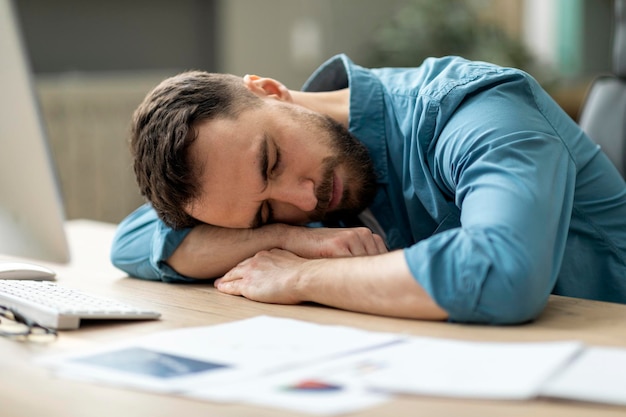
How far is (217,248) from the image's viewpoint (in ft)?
4.58

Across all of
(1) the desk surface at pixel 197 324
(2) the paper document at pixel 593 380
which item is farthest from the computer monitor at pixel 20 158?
(2) the paper document at pixel 593 380


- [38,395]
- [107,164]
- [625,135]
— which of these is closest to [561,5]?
[107,164]

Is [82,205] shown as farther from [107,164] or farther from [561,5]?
[561,5]

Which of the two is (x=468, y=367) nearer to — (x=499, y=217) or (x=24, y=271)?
(x=499, y=217)

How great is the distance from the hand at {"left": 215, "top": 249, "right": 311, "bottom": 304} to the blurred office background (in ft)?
6.13

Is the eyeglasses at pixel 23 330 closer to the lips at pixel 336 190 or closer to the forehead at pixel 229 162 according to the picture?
the forehead at pixel 229 162

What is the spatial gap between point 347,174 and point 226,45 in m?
2.84

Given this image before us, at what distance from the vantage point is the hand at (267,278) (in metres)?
1.16

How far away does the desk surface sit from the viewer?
2.27ft

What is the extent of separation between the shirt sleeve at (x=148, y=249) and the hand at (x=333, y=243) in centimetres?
21

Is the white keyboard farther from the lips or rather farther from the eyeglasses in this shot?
the lips

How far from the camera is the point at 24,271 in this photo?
54.4 inches

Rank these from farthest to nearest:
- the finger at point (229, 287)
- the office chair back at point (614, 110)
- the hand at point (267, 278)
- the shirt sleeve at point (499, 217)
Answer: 1. the office chair back at point (614, 110)
2. the finger at point (229, 287)
3. the hand at point (267, 278)
4. the shirt sleeve at point (499, 217)

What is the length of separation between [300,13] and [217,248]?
312cm
